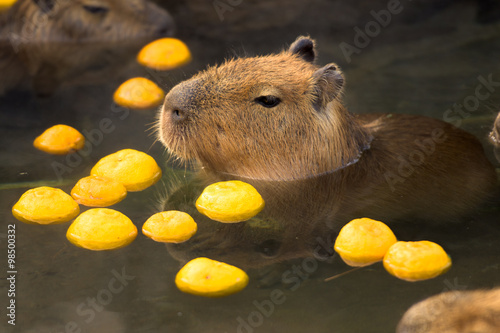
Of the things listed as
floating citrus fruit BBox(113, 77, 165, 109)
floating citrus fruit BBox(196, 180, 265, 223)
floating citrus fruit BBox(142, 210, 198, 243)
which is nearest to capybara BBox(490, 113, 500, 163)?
floating citrus fruit BBox(196, 180, 265, 223)

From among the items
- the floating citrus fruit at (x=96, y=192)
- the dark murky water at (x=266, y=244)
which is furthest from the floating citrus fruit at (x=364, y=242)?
the floating citrus fruit at (x=96, y=192)

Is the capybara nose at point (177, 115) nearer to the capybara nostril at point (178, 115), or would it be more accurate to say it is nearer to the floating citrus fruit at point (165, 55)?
the capybara nostril at point (178, 115)

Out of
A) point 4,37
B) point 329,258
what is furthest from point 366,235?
point 4,37

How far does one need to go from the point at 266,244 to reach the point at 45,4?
13.0 feet

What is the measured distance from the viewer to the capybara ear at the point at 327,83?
3.91m

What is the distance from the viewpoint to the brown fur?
97.7 inches

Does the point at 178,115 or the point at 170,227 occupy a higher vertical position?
the point at 178,115

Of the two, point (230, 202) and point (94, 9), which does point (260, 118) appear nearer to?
point (230, 202)

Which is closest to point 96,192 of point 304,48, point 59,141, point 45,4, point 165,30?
point 59,141

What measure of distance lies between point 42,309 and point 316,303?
120 centimetres

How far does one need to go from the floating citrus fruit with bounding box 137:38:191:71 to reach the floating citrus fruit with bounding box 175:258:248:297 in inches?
114

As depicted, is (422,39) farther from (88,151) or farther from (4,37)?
(4,37)

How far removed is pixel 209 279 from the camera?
9.96 feet

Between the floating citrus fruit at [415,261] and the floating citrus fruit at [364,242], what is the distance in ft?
0.24
